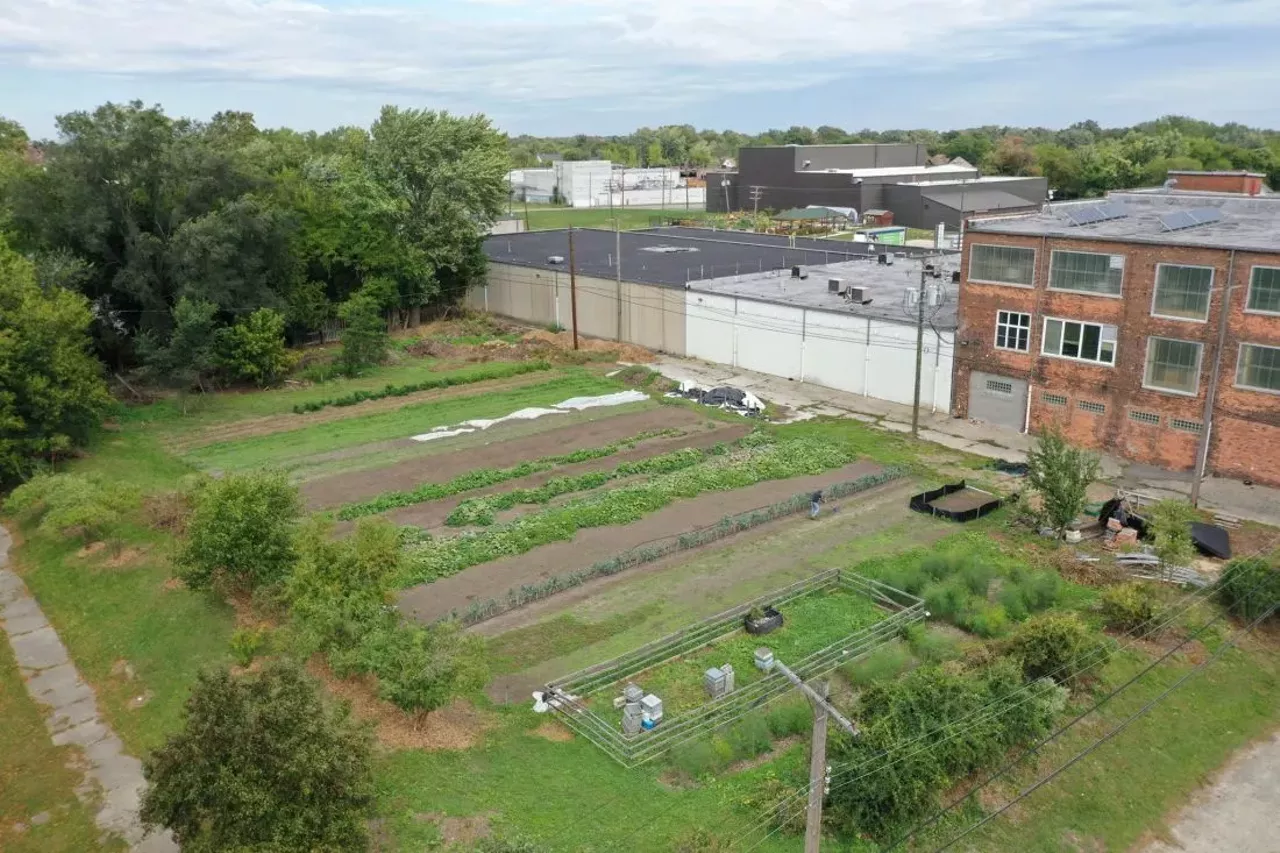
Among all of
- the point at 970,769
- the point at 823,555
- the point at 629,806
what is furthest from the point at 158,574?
the point at 970,769

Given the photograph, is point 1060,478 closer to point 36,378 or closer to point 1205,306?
point 1205,306

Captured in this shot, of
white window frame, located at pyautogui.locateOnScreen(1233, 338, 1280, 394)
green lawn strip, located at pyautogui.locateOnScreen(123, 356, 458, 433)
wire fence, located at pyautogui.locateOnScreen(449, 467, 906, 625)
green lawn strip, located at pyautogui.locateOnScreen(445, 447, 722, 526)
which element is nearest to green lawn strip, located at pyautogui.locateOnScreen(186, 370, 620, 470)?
green lawn strip, located at pyautogui.locateOnScreen(123, 356, 458, 433)

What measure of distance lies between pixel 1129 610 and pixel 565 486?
15.9 metres

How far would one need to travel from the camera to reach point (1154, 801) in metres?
15.9

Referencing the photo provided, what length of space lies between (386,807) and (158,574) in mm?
12749

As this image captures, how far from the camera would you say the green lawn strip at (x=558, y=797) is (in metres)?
14.8

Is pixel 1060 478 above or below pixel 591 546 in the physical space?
above

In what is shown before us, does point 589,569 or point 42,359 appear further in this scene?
point 42,359

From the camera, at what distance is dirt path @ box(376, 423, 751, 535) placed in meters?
27.9

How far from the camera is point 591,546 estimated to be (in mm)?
25609

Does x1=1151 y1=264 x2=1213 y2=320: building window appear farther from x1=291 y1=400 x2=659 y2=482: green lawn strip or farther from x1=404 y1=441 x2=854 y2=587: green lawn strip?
x1=291 y1=400 x2=659 y2=482: green lawn strip

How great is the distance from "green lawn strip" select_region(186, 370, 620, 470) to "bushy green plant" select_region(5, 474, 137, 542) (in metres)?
4.82

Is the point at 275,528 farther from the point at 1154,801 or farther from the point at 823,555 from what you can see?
the point at 1154,801

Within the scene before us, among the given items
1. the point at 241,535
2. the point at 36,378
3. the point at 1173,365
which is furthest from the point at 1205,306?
the point at 36,378
